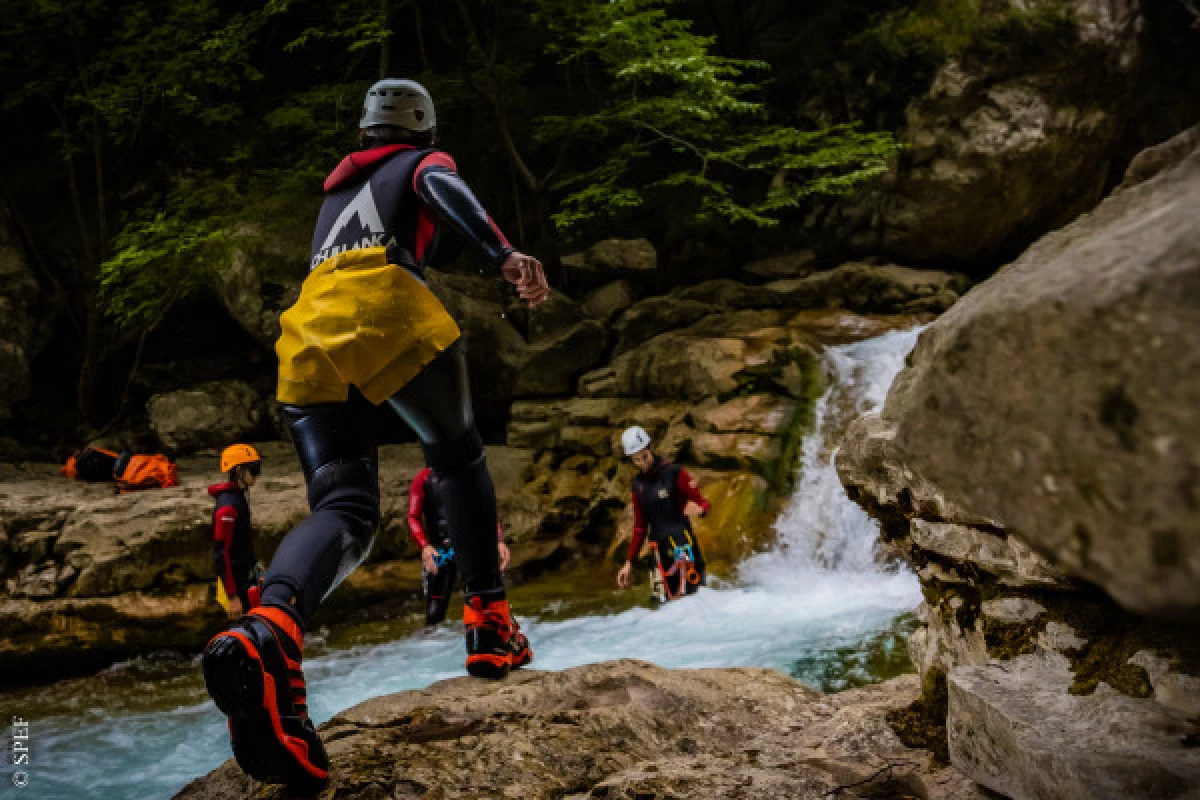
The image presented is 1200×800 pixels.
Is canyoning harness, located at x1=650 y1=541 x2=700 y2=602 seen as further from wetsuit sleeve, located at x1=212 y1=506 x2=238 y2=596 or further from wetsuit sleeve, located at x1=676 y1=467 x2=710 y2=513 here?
wetsuit sleeve, located at x1=212 y1=506 x2=238 y2=596

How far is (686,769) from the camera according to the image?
73.4 inches

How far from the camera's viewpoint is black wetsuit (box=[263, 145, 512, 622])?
214 centimetres

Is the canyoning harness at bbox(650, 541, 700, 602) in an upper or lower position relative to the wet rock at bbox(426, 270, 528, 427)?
lower

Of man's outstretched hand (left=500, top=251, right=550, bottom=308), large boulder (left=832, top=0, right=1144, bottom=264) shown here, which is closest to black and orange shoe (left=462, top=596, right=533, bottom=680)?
man's outstretched hand (left=500, top=251, right=550, bottom=308)

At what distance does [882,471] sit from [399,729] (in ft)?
5.40

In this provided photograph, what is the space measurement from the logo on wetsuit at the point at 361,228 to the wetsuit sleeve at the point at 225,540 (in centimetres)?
419

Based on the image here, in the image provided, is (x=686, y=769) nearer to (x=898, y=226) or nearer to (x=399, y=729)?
(x=399, y=729)

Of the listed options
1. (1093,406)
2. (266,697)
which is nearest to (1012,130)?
(1093,406)

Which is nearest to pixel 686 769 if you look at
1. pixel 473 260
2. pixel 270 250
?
pixel 270 250

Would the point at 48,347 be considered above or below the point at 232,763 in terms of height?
above

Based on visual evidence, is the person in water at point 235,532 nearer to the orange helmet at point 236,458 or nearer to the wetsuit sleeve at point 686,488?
the orange helmet at point 236,458

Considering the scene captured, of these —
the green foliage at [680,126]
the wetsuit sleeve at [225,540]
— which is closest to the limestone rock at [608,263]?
the green foliage at [680,126]

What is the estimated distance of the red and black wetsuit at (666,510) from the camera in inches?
257

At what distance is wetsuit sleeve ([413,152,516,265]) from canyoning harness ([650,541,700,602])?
4737mm
